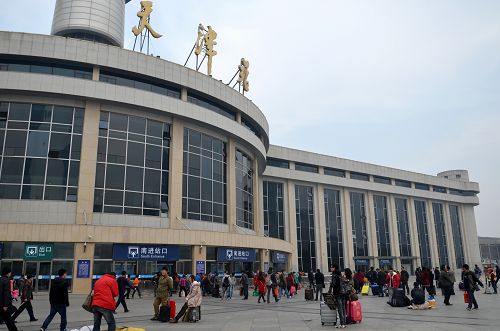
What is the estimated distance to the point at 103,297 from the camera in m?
9.62

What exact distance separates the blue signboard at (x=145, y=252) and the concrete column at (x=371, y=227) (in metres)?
38.3

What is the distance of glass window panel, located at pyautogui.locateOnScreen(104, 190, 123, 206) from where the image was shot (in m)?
28.1

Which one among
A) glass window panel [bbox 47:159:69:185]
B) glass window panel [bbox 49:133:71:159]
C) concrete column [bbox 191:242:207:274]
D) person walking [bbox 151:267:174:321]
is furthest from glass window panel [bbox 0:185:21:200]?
person walking [bbox 151:267:174:321]

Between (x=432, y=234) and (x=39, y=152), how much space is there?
61665mm

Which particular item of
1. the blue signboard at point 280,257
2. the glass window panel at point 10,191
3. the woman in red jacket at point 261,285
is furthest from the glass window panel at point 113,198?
the blue signboard at point 280,257

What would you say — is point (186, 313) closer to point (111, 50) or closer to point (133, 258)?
point (133, 258)

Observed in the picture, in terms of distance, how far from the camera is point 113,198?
92.8 ft

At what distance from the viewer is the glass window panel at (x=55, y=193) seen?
26570 mm

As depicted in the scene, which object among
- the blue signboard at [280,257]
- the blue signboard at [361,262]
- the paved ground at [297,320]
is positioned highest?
the blue signboard at [280,257]

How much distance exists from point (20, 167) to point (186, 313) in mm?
19146

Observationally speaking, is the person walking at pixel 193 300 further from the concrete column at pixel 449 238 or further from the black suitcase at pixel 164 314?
the concrete column at pixel 449 238

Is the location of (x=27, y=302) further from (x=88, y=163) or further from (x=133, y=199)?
(x=133, y=199)

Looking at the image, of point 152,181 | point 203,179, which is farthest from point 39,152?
point 203,179

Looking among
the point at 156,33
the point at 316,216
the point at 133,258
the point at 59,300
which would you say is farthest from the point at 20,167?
the point at 316,216
